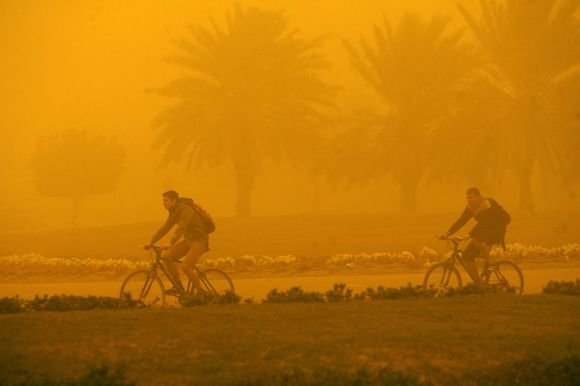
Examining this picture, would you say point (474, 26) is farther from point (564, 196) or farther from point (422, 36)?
point (564, 196)

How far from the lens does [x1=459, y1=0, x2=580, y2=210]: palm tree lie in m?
29.7

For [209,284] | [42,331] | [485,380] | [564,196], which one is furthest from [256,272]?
[564,196]

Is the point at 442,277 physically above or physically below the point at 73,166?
below

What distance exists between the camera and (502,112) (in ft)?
102

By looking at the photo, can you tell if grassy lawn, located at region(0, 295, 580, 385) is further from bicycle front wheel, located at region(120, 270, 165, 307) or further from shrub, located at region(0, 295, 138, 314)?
bicycle front wheel, located at region(120, 270, 165, 307)

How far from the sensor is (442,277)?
37.1 feet

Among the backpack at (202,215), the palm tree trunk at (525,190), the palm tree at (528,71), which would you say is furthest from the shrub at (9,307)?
the palm tree trunk at (525,190)

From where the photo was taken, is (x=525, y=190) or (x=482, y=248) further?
(x=525, y=190)

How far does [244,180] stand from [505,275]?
25.4 meters

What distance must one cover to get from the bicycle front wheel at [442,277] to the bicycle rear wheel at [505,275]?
409 mm

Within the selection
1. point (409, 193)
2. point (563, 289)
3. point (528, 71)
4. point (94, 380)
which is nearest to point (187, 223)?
point (563, 289)

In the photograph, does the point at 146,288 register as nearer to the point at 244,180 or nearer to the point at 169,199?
the point at 169,199

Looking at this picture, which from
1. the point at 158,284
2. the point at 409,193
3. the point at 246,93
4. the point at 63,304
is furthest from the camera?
the point at 409,193

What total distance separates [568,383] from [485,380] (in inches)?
24.4
